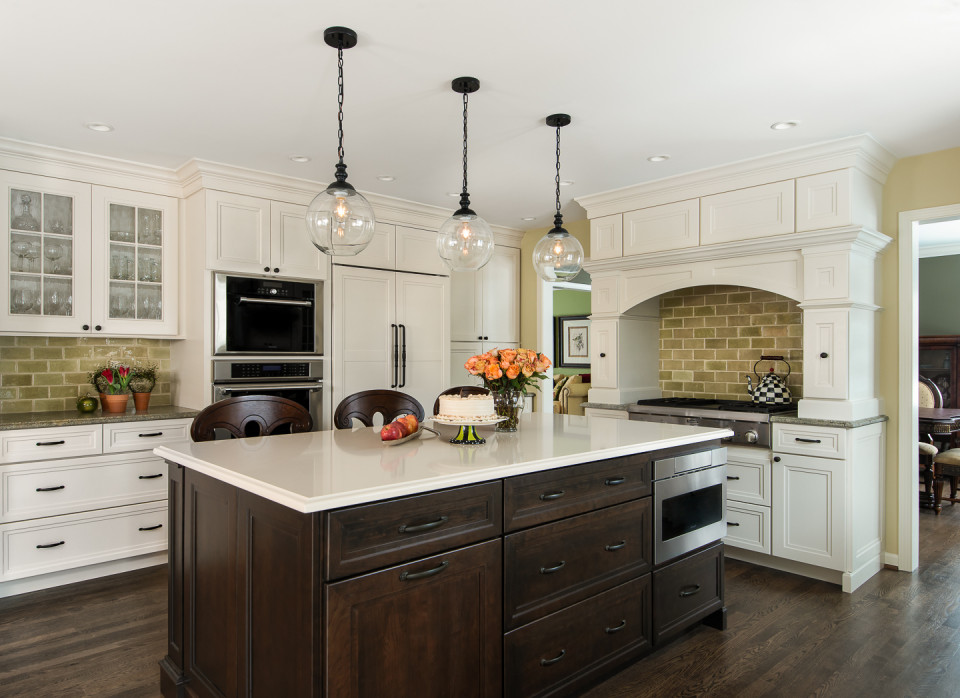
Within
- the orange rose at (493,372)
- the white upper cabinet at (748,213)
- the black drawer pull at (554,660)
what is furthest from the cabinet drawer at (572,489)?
the white upper cabinet at (748,213)

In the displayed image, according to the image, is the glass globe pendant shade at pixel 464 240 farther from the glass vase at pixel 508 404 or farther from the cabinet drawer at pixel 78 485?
the cabinet drawer at pixel 78 485

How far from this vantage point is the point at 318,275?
4.45 m

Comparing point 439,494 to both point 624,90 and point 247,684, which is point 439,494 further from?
point 624,90

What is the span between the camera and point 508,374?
2.67 meters

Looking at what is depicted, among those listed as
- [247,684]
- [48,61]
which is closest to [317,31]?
[48,61]

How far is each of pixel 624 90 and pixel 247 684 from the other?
2.74 meters

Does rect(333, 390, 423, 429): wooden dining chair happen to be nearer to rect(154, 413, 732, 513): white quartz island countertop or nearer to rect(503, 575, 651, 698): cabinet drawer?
rect(154, 413, 732, 513): white quartz island countertop

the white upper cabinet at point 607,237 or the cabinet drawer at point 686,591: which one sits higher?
the white upper cabinet at point 607,237

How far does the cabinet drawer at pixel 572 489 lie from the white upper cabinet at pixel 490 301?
3.17 m

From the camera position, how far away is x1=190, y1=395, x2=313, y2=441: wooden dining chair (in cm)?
249

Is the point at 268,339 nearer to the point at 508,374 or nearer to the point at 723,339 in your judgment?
the point at 508,374

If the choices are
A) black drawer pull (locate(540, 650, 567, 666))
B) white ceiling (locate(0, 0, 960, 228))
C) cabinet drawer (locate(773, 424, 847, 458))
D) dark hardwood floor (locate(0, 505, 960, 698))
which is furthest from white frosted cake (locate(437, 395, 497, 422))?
cabinet drawer (locate(773, 424, 847, 458))

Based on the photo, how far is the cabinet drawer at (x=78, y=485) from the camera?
3369 mm

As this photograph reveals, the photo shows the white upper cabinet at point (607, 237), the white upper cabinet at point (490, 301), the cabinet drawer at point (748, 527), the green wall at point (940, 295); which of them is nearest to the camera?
the cabinet drawer at point (748, 527)
